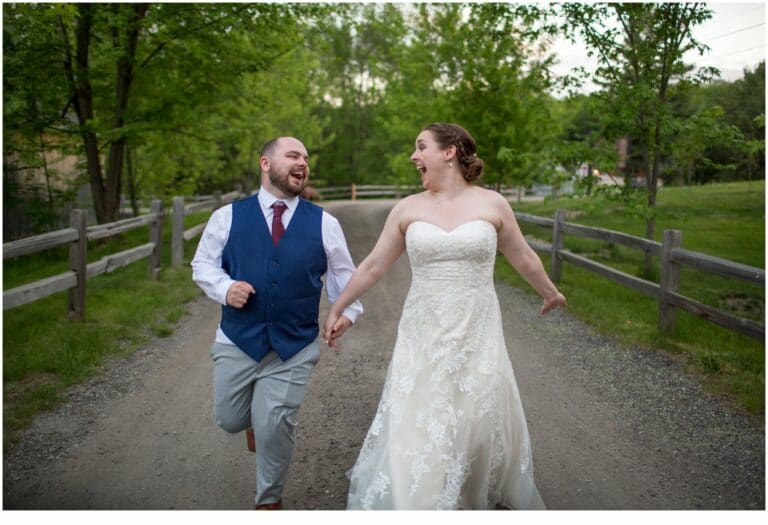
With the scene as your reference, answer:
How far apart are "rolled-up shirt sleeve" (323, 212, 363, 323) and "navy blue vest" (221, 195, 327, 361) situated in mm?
83

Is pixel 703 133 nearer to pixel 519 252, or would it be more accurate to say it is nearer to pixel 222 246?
pixel 519 252

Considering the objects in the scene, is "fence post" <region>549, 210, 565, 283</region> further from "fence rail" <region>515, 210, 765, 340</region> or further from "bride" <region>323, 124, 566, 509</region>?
"bride" <region>323, 124, 566, 509</region>

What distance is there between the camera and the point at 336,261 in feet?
12.5

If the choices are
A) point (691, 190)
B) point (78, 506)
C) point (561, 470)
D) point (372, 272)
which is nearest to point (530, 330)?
point (561, 470)

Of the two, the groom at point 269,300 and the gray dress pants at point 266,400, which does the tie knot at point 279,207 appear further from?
the gray dress pants at point 266,400

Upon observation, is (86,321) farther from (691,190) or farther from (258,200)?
(691,190)

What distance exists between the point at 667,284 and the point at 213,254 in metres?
5.24

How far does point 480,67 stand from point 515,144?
66.7 inches

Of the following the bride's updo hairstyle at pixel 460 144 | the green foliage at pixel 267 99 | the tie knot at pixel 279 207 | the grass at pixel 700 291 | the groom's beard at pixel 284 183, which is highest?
the green foliage at pixel 267 99

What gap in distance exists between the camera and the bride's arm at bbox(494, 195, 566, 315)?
356cm

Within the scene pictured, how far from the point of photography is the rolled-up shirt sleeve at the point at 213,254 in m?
3.61

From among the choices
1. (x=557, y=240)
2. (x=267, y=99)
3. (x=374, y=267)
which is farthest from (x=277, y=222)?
(x=267, y=99)

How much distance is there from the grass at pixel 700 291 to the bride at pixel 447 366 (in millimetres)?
2713

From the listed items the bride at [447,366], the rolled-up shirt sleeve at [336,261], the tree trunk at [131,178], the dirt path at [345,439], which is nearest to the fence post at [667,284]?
the dirt path at [345,439]
